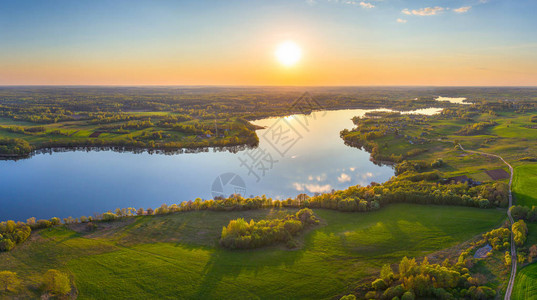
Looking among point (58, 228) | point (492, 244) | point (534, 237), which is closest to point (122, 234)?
point (58, 228)

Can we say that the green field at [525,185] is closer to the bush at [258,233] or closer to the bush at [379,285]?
the bush at [379,285]

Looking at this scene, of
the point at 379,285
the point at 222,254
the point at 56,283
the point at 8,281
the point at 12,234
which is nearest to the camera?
the point at 56,283

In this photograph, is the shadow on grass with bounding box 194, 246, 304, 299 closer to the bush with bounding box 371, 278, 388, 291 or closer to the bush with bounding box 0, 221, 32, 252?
the bush with bounding box 371, 278, 388, 291

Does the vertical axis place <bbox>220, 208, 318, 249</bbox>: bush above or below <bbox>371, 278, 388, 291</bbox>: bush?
above

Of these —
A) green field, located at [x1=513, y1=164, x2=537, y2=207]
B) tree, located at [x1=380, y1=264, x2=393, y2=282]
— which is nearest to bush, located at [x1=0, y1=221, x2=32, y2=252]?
tree, located at [x1=380, y1=264, x2=393, y2=282]

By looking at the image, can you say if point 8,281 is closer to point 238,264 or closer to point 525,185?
point 238,264

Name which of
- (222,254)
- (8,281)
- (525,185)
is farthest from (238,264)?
(525,185)
